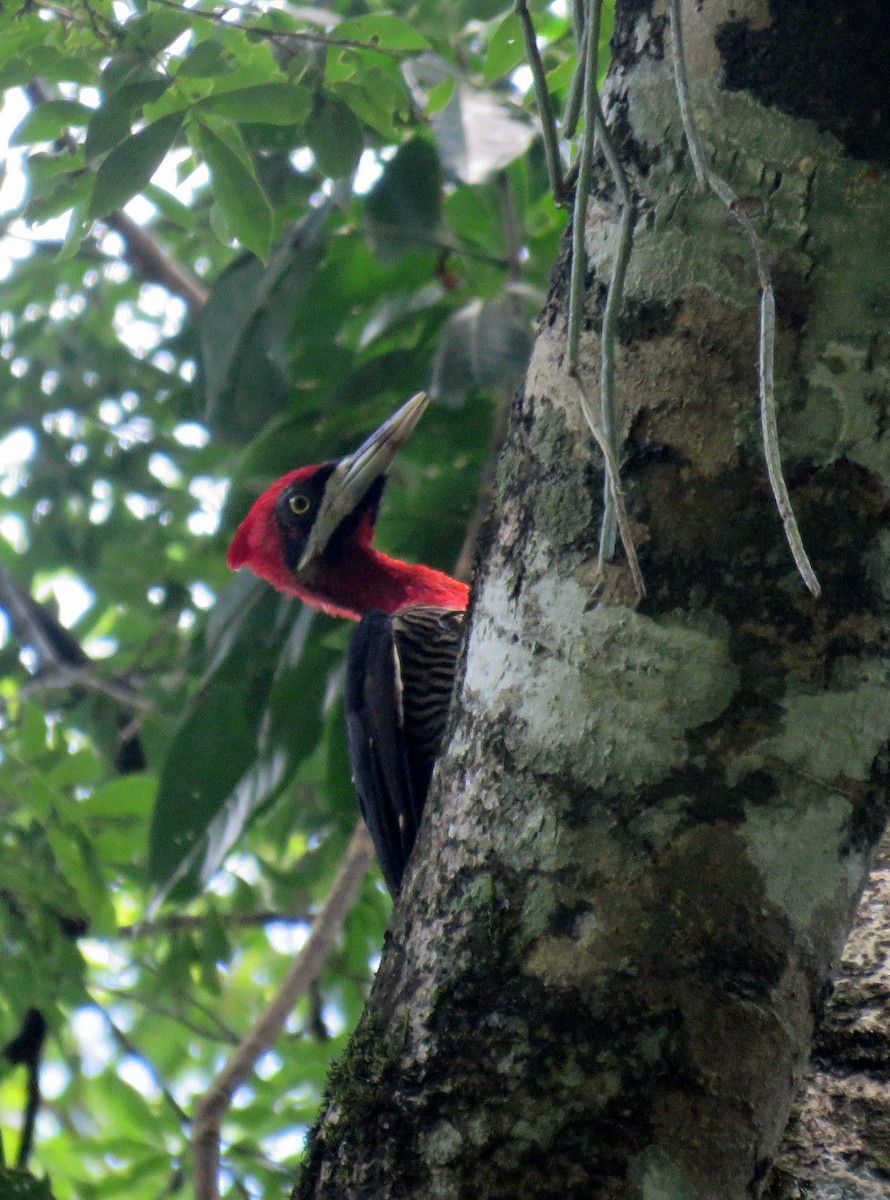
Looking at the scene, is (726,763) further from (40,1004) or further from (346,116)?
(40,1004)

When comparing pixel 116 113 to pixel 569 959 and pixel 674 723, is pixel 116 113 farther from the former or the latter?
pixel 569 959

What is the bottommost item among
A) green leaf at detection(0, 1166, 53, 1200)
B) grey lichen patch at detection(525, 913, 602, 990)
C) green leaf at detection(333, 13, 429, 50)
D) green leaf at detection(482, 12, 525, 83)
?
green leaf at detection(0, 1166, 53, 1200)

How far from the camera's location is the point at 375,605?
12.4 ft

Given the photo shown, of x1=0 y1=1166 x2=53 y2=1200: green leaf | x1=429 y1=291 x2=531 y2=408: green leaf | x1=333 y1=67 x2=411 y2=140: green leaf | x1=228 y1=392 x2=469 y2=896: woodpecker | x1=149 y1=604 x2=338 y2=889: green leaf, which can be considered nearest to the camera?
x1=0 y1=1166 x2=53 y2=1200: green leaf

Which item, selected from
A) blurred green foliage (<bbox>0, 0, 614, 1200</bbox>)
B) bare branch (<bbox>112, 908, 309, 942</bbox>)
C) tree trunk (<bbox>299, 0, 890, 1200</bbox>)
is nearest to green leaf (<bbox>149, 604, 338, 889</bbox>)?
blurred green foliage (<bbox>0, 0, 614, 1200</bbox>)

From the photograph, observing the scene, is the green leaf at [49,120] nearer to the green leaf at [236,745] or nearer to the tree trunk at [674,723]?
the tree trunk at [674,723]

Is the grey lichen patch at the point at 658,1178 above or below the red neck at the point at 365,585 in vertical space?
below

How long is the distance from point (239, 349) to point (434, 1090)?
8.95 ft

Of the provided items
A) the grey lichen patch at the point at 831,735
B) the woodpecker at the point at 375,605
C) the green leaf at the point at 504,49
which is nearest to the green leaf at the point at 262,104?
the green leaf at the point at 504,49

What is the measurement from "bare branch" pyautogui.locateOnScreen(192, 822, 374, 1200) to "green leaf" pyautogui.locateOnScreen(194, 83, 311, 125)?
1.84 meters

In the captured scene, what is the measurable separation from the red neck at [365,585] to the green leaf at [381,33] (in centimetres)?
152

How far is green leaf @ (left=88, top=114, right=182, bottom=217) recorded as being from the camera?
6.91 ft

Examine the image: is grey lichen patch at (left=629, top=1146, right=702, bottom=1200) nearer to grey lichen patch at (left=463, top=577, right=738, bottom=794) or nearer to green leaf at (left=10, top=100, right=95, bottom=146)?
grey lichen patch at (left=463, top=577, right=738, bottom=794)

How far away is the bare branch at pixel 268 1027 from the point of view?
117 inches
